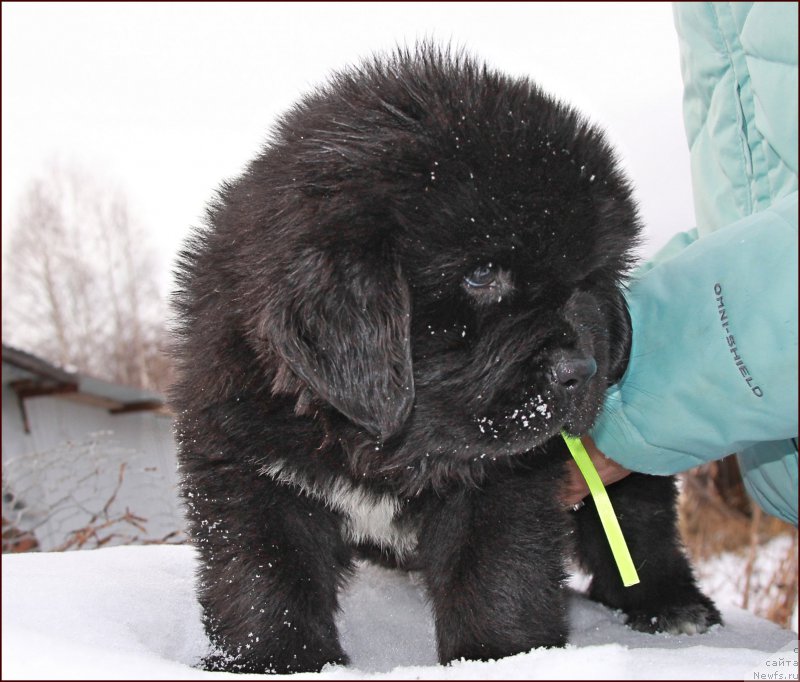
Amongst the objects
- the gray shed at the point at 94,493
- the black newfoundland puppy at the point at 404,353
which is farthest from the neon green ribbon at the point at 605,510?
the gray shed at the point at 94,493

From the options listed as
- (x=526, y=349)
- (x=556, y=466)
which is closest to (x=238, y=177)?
(x=526, y=349)

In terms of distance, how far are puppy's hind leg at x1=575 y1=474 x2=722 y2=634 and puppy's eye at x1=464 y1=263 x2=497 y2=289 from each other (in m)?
1.13

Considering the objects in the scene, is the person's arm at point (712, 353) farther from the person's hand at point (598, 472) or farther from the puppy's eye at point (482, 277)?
the puppy's eye at point (482, 277)

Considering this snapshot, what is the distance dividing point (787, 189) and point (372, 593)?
69.4 inches

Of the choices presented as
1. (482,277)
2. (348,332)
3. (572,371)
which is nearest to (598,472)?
(572,371)

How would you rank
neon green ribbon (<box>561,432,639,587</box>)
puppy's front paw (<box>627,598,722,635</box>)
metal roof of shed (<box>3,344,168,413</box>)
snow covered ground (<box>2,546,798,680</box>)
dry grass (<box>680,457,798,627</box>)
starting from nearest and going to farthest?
snow covered ground (<box>2,546,798,680</box>), neon green ribbon (<box>561,432,639,587</box>), puppy's front paw (<box>627,598,722,635</box>), dry grass (<box>680,457,798,627</box>), metal roof of shed (<box>3,344,168,413</box>)

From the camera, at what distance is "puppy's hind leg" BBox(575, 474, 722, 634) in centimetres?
257

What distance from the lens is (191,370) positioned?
2041 mm

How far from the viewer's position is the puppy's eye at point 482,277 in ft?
5.84

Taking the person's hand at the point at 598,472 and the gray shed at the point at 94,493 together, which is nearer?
the person's hand at the point at 598,472

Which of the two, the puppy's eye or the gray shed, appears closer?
the puppy's eye

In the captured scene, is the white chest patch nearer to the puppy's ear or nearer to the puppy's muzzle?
the puppy's ear

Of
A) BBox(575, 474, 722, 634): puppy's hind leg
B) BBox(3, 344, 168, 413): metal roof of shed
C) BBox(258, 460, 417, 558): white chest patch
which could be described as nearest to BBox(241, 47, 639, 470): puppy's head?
→ BBox(258, 460, 417, 558): white chest patch

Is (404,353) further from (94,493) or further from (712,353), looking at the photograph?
(94,493)
